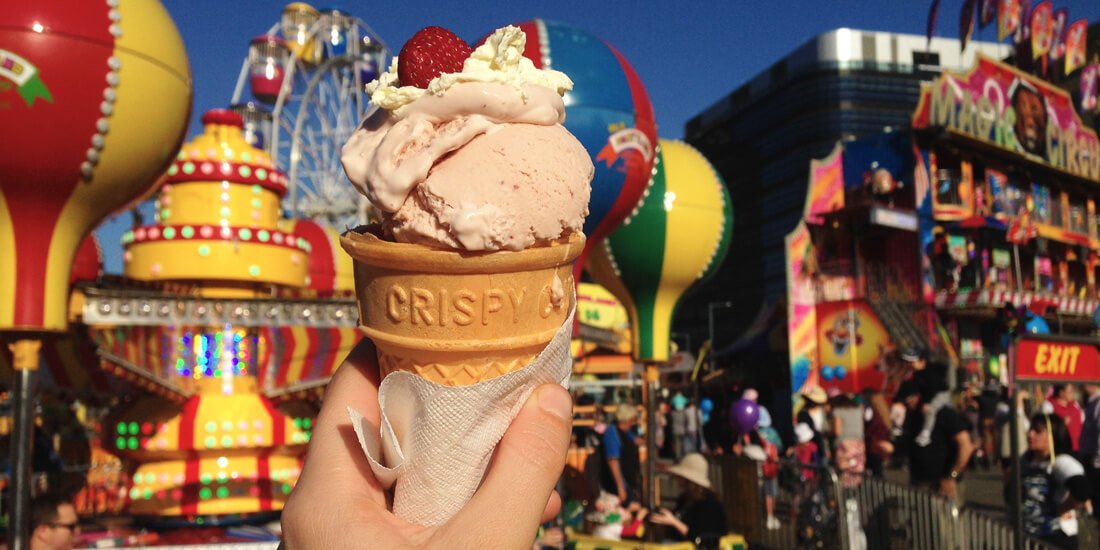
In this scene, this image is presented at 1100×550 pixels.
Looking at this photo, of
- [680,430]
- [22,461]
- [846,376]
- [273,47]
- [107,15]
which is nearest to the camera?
[22,461]

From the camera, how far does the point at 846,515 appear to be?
19.5 feet

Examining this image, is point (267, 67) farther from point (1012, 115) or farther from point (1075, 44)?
point (1075, 44)

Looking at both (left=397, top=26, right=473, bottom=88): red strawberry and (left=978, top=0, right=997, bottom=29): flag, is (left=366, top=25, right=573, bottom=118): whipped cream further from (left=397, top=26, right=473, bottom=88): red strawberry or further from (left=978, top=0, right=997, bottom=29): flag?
(left=978, top=0, right=997, bottom=29): flag

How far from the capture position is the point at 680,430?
41.9 feet

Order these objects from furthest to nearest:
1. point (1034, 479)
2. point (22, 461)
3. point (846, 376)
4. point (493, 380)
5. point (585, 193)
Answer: point (846, 376) < point (1034, 479) < point (22, 461) < point (585, 193) < point (493, 380)

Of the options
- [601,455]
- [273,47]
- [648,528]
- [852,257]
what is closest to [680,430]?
[601,455]

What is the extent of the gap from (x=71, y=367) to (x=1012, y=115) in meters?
24.0

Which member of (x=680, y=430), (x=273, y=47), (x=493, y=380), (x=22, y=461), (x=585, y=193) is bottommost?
(x=680, y=430)

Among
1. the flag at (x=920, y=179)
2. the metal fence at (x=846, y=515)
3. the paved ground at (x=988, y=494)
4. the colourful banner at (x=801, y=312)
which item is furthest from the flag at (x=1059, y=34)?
the metal fence at (x=846, y=515)

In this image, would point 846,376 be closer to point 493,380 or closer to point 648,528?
point 648,528

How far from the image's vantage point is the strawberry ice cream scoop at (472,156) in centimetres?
176

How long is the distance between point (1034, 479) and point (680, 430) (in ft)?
24.4

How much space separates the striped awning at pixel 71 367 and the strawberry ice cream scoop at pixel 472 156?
5321 mm

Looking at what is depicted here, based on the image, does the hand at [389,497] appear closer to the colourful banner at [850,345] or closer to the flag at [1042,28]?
the colourful banner at [850,345]
